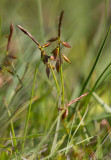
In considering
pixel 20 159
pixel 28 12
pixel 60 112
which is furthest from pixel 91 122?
pixel 28 12

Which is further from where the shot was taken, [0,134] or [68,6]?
[68,6]

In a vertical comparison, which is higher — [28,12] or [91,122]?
[28,12]

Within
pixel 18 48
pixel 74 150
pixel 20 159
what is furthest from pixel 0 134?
pixel 18 48

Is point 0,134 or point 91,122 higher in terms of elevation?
point 0,134

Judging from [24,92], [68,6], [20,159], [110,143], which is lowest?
[110,143]

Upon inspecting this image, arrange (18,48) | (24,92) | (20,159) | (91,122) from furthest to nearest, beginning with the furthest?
(18,48)
(91,122)
(24,92)
(20,159)

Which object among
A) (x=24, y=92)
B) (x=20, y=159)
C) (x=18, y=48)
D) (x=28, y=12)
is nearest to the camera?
(x=20, y=159)

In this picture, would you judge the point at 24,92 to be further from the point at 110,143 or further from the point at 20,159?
the point at 110,143

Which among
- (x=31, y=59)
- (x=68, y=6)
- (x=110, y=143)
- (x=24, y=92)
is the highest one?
(x=68, y=6)

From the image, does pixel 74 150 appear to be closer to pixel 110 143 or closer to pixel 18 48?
pixel 110 143
